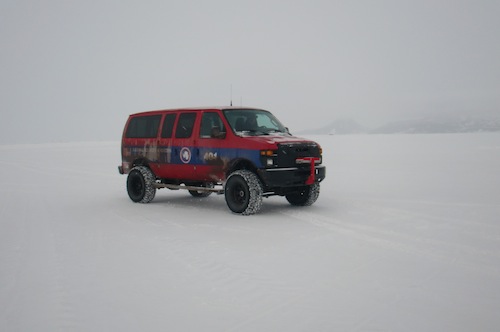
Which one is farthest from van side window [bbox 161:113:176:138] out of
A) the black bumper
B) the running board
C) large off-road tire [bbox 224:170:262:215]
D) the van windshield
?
the black bumper

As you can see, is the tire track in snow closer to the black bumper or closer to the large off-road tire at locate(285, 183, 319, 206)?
the black bumper

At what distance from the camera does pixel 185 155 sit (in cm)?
1082

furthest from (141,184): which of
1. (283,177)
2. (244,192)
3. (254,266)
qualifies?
(254,266)

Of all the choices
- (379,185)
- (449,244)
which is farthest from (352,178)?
(449,244)

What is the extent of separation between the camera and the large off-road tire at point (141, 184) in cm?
1150

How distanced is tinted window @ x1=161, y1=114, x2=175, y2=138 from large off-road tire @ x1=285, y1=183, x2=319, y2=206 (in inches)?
127

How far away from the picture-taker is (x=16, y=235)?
25.9ft

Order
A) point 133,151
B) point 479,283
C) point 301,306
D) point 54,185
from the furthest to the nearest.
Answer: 1. point 54,185
2. point 133,151
3. point 479,283
4. point 301,306

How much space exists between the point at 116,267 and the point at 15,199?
7.91 meters

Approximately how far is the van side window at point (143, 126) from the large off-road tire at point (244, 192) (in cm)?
→ 297

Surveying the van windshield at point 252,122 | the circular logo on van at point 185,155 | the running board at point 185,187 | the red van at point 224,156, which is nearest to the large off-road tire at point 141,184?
the red van at point 224,156

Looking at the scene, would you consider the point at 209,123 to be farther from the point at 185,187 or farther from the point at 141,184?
the point at 141,184

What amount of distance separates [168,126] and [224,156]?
2.07 m

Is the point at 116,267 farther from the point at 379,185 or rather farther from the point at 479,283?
the point at 379,185
